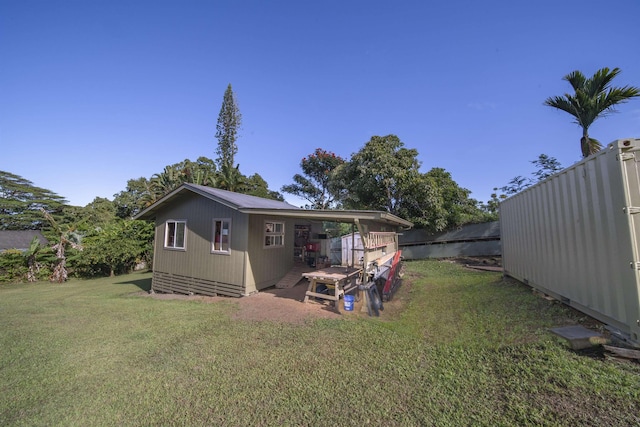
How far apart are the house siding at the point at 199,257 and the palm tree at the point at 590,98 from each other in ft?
37.2

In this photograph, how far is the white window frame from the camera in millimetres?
9078

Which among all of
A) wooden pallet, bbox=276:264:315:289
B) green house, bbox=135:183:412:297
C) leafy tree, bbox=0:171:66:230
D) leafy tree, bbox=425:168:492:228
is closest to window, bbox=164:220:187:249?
green house, bbox=135:183:412:297

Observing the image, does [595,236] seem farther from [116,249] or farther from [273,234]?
[116,249]

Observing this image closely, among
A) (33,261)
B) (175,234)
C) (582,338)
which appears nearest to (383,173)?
(175,234)

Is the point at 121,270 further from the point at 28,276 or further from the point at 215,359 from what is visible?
the point at 215,359

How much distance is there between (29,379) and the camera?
3.34m

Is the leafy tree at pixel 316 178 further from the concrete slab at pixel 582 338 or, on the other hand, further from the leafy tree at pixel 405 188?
the concrete slab at pixel 582 338

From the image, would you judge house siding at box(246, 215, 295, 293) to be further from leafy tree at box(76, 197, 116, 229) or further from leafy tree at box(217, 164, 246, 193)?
leafy tree at box(76, 197, 116, 229)

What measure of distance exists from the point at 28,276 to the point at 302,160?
21.6m

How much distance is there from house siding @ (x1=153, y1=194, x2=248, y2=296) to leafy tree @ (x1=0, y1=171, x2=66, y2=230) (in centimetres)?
3375

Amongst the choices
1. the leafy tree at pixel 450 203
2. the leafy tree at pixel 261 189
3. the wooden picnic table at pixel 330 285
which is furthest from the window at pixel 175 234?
the leafy tree at pixel 261 189

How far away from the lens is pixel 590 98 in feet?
26.3

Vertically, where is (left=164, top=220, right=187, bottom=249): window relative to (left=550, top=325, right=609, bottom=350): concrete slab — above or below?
above

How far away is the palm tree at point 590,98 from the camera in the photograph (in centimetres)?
777
